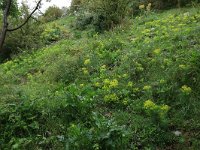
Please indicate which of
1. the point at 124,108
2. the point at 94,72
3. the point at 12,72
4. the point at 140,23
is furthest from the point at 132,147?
the point at 140,23

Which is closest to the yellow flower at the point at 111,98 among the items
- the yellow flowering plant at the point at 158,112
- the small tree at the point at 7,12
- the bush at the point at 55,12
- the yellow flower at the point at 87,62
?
the yellow flowering plant at the point at 158,112

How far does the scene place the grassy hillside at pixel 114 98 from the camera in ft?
19.7

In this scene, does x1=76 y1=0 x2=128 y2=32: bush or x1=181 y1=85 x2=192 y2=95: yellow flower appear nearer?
x1=181 y1=85 x2=192 y2=95: yellow flower

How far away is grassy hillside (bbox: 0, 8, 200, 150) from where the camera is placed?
6.00 meters

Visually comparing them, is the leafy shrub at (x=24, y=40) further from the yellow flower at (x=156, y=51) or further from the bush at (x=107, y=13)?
the yellow flower at (x=156, y=51)

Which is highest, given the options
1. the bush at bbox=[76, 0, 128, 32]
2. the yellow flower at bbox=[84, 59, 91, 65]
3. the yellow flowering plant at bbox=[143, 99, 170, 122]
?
the bush at bbox=[76, 0, 128, 32]

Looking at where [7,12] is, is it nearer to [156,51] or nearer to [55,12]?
[156,51]

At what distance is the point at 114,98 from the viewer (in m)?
7.41

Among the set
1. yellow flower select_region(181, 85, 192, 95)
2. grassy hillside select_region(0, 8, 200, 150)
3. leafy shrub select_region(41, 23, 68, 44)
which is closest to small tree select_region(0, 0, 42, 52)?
grassy hillside select_region(0, 8, 200, 150)

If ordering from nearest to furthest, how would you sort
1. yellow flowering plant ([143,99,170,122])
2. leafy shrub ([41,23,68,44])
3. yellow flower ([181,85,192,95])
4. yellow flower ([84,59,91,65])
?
yellow flowering plant ([143,99,170,122]), yellow flower ([181,85,192,95]), yellow flower ([84,59,91,65]), leafy shrub ([41,23,68,44])

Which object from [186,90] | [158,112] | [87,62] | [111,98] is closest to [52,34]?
[87,62]

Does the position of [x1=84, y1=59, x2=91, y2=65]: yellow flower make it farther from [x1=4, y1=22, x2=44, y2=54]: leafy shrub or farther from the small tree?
[x1=4, y1=22, x2=44, y2=54]: leafy shrub

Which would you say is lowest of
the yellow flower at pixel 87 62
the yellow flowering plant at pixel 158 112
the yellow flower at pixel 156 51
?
the yellow flowering plant at pixel 158 112

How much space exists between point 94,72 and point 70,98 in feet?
8.84
